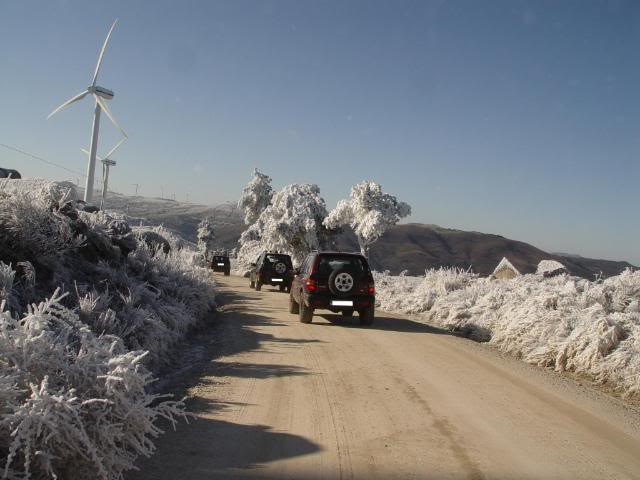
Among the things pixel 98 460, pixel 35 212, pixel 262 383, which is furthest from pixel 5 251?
pixel 98 460

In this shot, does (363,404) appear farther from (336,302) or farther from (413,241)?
(413,241)

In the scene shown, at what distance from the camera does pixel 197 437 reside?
187 inches

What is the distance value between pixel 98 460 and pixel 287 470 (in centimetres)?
151

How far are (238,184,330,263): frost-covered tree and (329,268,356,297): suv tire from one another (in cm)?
2797

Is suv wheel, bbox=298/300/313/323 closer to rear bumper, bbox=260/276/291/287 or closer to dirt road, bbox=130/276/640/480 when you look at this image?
dirt road, bbox=130/276/640/480

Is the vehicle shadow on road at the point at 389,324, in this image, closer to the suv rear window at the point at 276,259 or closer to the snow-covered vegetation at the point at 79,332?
the snow-covered vegetation at the point at 79,332

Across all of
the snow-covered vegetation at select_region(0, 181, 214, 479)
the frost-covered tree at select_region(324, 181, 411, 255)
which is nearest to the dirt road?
the snow-covered vegetation at select_region(0, 181, 214, 479)

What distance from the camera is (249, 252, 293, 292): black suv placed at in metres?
26.4

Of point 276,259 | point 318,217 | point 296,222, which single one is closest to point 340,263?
point 276,259

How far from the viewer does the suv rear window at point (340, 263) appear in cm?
1356

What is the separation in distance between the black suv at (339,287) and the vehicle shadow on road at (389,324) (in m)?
0.40

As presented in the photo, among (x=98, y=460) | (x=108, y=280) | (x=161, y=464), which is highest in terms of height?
(x=108, y=280)

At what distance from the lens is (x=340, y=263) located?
1384cm

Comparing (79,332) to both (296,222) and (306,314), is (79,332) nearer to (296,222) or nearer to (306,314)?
(306,314)
